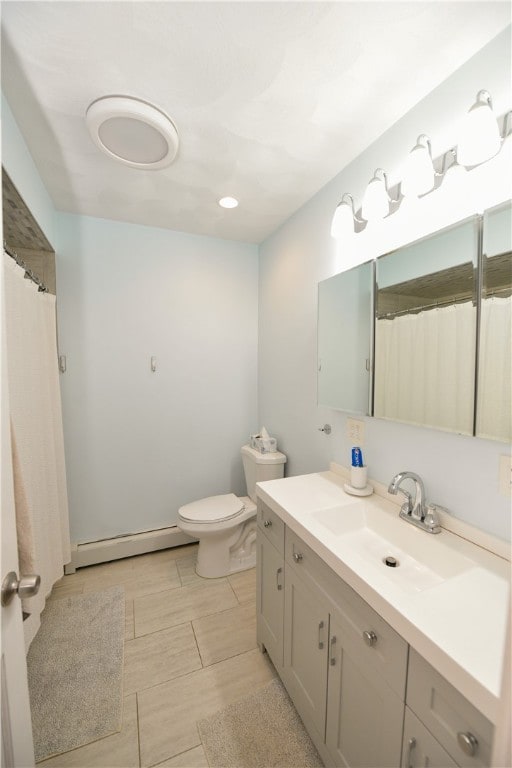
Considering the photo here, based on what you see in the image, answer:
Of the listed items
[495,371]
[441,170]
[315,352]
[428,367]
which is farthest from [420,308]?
[315,352]

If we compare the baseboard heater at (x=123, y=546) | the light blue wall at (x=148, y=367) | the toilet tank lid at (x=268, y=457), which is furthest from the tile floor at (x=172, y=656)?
the toilet tank lid at (x=268, y=457)

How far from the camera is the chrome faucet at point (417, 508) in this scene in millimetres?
1114

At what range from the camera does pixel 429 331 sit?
1204mm

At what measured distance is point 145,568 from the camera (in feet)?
7.36

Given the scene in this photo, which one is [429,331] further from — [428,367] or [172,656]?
[172,656]

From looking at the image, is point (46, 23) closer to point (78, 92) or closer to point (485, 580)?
point (78, 92)

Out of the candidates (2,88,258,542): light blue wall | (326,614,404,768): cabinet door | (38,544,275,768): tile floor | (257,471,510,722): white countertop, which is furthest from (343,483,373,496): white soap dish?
(2,88,258,542): light blue wall

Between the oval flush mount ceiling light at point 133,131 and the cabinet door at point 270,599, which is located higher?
the oval flush mount ceiling light at point 133,131

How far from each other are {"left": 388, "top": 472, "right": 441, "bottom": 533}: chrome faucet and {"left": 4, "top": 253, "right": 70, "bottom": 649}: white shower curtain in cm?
131

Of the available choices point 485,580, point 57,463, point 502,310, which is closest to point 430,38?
point 502,310

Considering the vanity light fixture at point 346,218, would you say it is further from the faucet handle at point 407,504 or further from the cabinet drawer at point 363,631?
the cabinet drawer at point 363,631

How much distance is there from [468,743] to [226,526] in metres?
1.59

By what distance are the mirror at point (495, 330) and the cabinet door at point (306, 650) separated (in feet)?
2.68

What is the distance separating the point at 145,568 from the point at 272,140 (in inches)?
106
